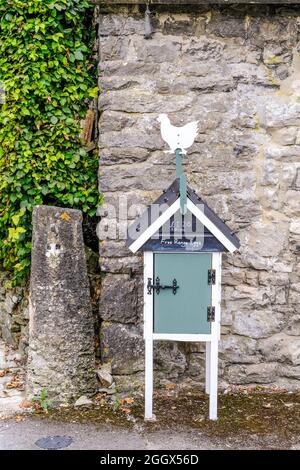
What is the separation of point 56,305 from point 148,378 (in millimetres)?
883

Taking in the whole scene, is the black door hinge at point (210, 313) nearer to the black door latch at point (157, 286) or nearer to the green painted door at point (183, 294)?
the green painted door at point (183, 294)

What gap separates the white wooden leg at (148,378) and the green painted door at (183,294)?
0.17m

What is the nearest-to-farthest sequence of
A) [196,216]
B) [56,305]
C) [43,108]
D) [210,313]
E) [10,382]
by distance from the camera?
1. [196,216]
2. [210,313]
3. [56,305]
4. [43,108]
5. [10,382]

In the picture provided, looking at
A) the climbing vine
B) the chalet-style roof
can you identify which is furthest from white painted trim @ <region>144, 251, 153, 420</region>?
the climbing vine

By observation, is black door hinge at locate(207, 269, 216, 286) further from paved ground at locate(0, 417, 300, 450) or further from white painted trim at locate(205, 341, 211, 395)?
paved ground at locate(0, 417, 300, 450)

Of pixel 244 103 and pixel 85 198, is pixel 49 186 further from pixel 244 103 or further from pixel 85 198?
pixel 244 103

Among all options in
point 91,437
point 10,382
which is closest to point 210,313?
point 91,437

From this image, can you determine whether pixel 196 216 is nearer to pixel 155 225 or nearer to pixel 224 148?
pixel 155 225

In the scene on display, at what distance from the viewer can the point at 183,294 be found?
13.7ft

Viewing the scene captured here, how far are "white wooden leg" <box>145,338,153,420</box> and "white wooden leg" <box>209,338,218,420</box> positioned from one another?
0.43 metres

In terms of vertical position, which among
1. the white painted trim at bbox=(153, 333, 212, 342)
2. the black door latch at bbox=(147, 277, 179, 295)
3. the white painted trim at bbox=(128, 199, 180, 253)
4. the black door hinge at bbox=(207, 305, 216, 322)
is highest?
the white painted trim at bbox=(128, 199, 180, 253)

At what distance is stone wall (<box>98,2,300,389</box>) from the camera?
4.69m

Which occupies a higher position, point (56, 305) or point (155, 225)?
point (155, 225)
